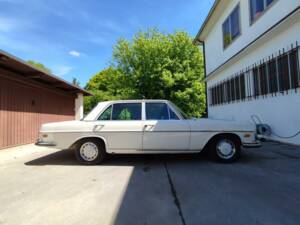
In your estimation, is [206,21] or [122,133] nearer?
[122,133]

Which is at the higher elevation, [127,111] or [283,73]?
[283,73]

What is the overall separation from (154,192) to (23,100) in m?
8.35

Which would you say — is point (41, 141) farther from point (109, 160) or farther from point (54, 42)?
point (54, 42)

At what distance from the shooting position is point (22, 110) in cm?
1003

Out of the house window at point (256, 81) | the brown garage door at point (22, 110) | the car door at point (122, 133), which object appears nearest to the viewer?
the car door at point (122, 133)

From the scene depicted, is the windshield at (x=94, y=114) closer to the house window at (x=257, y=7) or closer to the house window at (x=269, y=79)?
the house window at (x=269, y=79)

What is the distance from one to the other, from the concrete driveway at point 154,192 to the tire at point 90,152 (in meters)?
0.22

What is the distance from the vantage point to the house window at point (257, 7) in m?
8.57

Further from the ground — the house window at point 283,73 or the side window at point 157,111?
the house window at point 283,73

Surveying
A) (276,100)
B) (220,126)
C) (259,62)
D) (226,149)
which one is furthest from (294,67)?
(226,149)

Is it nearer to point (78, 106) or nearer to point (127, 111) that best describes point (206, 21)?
point (78, 106)

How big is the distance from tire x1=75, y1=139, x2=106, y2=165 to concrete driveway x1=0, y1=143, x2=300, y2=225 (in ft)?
0.72

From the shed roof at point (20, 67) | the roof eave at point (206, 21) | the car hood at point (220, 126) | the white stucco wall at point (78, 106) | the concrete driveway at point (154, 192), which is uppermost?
the roof eave at point (206, 21)

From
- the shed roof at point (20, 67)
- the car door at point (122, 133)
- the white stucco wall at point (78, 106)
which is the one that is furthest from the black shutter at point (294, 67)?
the white stucco wall at point (78, 106)
